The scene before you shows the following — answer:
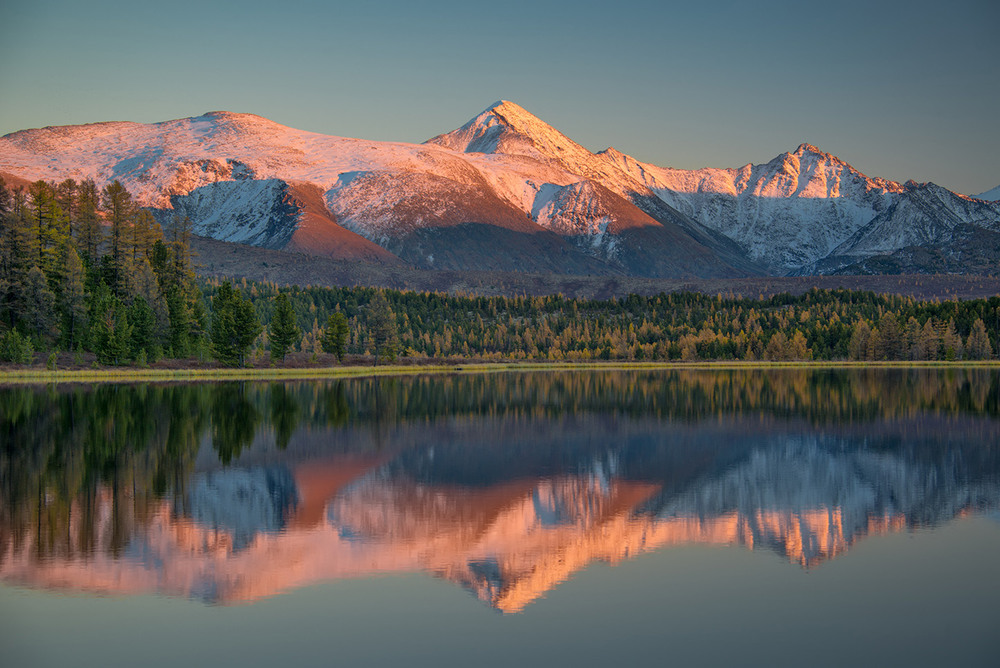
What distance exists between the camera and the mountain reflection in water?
2708cm

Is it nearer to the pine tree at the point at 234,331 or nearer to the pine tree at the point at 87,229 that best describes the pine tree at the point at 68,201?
the pine tree at the point at 87,229

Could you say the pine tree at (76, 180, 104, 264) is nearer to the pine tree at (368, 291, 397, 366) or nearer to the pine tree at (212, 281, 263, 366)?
the pine tree at (212, 281, 263, 366)

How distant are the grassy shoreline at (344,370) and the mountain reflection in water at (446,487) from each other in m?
35.9

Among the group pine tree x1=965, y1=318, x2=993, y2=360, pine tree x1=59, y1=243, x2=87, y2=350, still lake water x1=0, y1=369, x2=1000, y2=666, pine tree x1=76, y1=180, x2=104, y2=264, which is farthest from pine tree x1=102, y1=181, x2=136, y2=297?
pine tree x1=965, y1=318, x2=993, y2=360

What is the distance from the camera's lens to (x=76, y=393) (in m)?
83.2

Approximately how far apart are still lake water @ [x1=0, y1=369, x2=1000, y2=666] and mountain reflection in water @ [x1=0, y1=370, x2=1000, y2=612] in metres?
0.16

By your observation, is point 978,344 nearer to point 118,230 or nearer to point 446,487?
point 118,230

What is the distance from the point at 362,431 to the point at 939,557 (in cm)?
3627

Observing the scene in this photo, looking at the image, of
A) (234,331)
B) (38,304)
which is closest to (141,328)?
(234,331)

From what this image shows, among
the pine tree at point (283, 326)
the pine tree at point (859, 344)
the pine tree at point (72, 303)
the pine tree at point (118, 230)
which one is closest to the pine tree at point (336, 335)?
the pine tree at point (283, 326)

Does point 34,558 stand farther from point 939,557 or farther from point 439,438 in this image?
point 439,438

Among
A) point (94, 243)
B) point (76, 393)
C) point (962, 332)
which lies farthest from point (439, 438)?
point (962, 332)

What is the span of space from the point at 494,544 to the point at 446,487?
1001 cm

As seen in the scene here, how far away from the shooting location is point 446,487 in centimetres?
3888
